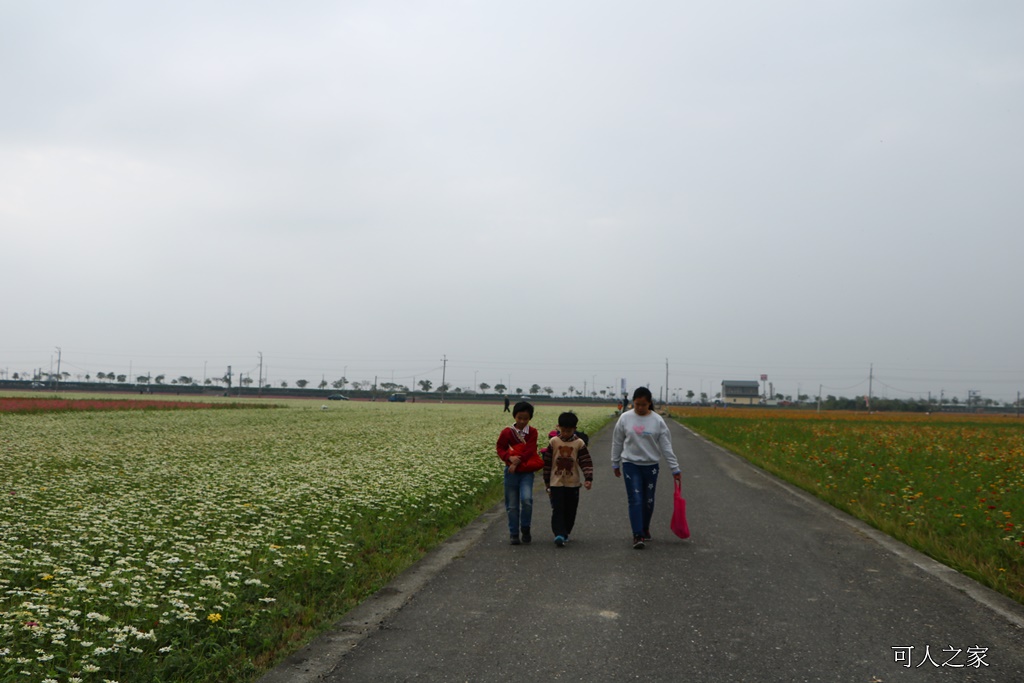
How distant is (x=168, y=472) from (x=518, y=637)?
12453 millimetres

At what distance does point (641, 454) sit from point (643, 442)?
17 cm

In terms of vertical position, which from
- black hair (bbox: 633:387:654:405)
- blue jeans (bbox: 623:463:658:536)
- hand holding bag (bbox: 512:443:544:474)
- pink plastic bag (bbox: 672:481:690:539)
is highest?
black hair (bbox: 633:387:654:405)

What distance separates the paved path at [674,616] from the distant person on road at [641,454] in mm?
525

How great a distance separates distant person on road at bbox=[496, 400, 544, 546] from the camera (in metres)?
9.91

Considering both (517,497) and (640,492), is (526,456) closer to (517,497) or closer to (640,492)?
(517,497)

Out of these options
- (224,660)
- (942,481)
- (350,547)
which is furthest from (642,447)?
(942,481)

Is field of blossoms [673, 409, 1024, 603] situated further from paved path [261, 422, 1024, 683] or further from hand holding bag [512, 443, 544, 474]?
hand holding bag [512, 443, 544, 474]

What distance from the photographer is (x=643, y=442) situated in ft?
32.6

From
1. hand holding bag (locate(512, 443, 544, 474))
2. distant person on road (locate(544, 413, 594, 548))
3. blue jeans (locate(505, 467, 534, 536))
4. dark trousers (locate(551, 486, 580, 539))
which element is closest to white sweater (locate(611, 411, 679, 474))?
distant person on road (locate(544, 413, 594, 548))

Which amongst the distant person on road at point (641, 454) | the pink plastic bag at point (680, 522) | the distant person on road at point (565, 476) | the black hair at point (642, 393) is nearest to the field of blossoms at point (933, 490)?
the pink plastic bag at point (680, 522)

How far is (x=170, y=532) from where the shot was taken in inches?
367

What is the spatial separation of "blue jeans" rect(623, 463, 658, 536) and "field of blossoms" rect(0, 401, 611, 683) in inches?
103

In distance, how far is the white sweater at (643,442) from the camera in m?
9.87

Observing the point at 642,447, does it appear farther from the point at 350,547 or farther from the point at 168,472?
the point at 168,472
